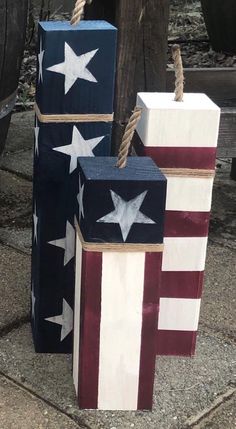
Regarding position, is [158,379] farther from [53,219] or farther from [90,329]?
[53,219]

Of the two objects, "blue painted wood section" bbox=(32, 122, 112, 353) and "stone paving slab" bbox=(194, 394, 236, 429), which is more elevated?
"blue painted wood section" bbox=(32, 122, 112, 353)

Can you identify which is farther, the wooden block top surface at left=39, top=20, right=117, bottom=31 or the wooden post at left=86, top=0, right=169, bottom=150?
the wooden post at left=86, top=0, right=169, bottom=150

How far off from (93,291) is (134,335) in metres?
0.15

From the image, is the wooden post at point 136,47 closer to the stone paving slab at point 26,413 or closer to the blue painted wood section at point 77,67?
the blue painted wood section at point 77,67

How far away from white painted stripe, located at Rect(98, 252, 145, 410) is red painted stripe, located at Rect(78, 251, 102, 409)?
0.04 ft

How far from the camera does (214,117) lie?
5.80 feet

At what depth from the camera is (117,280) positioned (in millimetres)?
1618

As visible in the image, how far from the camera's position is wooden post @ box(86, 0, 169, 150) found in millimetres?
2420

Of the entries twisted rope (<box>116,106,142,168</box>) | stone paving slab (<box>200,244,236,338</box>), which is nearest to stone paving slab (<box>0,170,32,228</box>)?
stone paving slab (<box>200,244,236,338</box>)

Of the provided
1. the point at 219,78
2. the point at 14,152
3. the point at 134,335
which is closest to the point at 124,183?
the point at 134,335

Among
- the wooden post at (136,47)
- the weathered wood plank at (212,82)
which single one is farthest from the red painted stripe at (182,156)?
the weathered wood plank at (212,82)

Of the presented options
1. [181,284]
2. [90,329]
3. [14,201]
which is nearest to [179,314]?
[181,284]

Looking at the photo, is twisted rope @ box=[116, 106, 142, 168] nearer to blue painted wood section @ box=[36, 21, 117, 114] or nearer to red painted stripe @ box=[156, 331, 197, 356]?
blue painted wood section @ box=[36, 21, 117, 114]

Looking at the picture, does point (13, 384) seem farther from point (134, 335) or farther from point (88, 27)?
point (88, 27)
